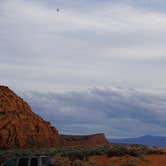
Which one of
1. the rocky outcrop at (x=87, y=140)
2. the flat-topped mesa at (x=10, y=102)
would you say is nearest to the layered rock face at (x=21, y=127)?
the flat-topped mesa at (x=10, y=102)

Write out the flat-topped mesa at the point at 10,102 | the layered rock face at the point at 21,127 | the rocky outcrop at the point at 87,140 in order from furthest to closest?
the rocky outcrop at the point at 87,140 < the flat-topped mesa at the point at 10,102 < the layered rock face at the point at 21,127

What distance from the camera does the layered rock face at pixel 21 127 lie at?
62266 millimetres

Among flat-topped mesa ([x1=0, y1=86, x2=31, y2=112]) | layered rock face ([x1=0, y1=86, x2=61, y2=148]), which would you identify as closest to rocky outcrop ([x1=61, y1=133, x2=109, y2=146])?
layered rock face ([x1=0, y1=86, x2=61, y2=148])

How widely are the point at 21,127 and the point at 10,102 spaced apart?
7100mm

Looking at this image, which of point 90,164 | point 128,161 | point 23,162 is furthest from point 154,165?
point 23,162

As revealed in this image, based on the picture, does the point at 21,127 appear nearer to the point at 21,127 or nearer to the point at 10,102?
the point at 21,127

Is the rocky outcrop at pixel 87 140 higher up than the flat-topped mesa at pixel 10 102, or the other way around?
the flat-topped mesa at pixel 10 102

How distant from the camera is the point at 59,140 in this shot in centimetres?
6994

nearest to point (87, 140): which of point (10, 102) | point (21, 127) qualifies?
point (10, 102)

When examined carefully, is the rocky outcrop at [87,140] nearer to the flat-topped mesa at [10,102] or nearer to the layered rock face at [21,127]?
the layered rock face at [21,127]

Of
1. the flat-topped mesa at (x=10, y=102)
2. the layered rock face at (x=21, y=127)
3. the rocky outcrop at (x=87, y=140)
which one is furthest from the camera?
the rocky outcrop at (x=87, y=140)

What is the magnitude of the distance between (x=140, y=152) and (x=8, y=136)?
25557mm

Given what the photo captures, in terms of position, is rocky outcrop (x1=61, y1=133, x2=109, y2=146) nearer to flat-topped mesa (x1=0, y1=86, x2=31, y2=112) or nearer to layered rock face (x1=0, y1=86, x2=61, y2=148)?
layered rock face (x1=0, y1=86, x2=61, y2=148)

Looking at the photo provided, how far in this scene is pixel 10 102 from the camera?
70.1 meters
